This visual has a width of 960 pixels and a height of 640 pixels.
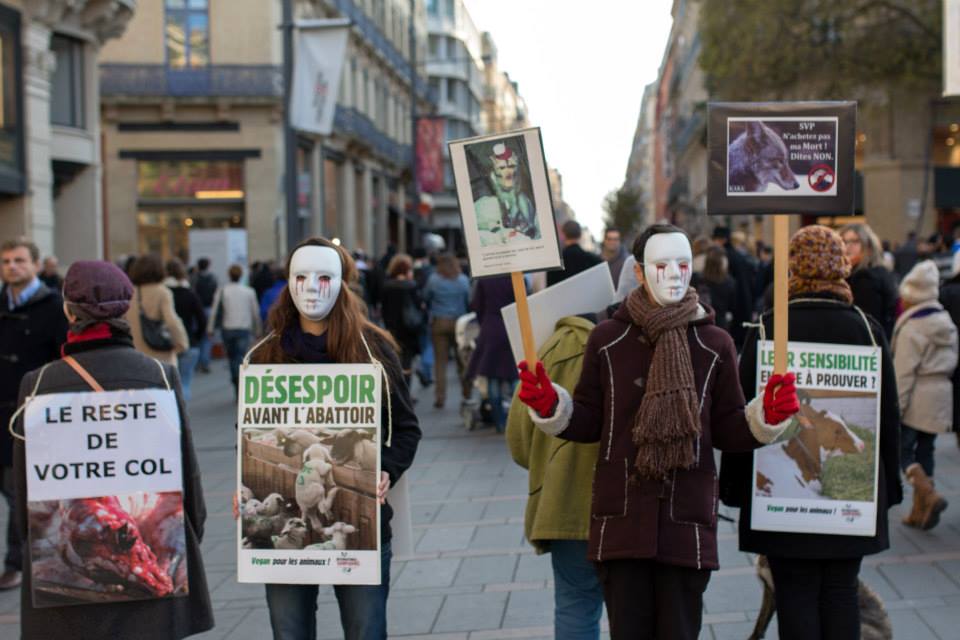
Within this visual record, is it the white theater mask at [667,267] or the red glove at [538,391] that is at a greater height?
the white theater mask at [667,267]

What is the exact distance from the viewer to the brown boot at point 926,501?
278 inches

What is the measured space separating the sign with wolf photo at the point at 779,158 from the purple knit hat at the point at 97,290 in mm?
2000

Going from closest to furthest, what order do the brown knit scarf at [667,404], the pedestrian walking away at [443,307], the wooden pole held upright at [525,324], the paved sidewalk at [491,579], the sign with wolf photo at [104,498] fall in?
the brown knit scarf at [667,404] < the wooden pole held upright at [525,324] < the sign with wolf photo at [104,498] < the paved sidewalk at [491,579] < the pedestrian walking away at [443,307]

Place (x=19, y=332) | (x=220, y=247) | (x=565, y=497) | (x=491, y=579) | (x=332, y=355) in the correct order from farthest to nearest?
(x=220, y=247) < (x=19, y=332) < (x=491, y=579) < (x=565, y=497) < (x=332, y=355)

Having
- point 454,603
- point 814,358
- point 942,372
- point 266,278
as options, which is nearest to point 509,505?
point 454,603

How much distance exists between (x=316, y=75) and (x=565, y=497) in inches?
507

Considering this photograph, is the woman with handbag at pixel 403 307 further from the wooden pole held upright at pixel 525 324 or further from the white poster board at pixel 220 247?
the white poster board at pixel 220 247

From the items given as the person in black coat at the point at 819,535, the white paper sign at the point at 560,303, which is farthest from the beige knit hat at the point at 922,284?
the white paper sign at the point at 560,303

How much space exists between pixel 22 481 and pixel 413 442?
4.23ft

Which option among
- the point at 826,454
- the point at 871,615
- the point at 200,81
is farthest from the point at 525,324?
the point at 200,81

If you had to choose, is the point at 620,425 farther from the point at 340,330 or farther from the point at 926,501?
the point at 926,501

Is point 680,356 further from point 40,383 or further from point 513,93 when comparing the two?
point 513,93

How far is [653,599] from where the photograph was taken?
12.2 ft

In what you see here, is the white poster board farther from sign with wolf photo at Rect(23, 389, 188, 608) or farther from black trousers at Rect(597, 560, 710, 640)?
black trousers at Rect(597, 560, 710, 640)
